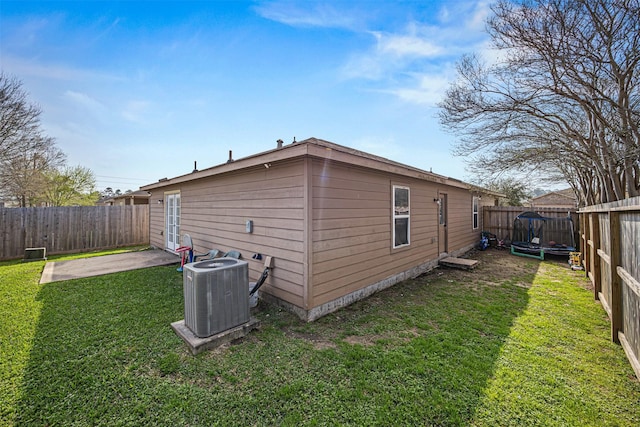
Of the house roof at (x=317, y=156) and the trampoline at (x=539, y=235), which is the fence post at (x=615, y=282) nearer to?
the house roof at (x=317, y=156)

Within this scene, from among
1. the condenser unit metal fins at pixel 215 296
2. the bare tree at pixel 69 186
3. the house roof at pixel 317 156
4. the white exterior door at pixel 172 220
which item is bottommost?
the condenser unit metal fins at pixel 215 296

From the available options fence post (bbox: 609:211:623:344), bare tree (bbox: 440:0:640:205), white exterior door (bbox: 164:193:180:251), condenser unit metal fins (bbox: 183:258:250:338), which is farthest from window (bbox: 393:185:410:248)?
white exterior door (bbox: 164:193:180:251)

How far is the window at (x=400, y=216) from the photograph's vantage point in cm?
548

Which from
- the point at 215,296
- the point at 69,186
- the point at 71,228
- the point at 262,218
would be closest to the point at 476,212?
the point at 262,218

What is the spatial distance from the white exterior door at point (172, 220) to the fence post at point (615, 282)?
9356 millimetres

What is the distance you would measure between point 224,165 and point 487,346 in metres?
5.00

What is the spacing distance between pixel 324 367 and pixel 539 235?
1154 centimetres

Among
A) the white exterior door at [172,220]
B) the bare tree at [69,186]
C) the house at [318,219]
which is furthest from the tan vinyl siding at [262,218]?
the bare tree at [69,186]

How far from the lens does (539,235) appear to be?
33.1ft

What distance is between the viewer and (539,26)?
15.4 ft

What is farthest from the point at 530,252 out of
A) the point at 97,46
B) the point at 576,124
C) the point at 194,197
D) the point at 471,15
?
the point at 97,46

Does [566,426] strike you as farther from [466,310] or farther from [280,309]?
[280,309]

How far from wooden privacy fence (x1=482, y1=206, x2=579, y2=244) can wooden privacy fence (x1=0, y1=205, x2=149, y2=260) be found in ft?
49.0

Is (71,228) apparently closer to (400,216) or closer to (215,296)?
(215,296)
